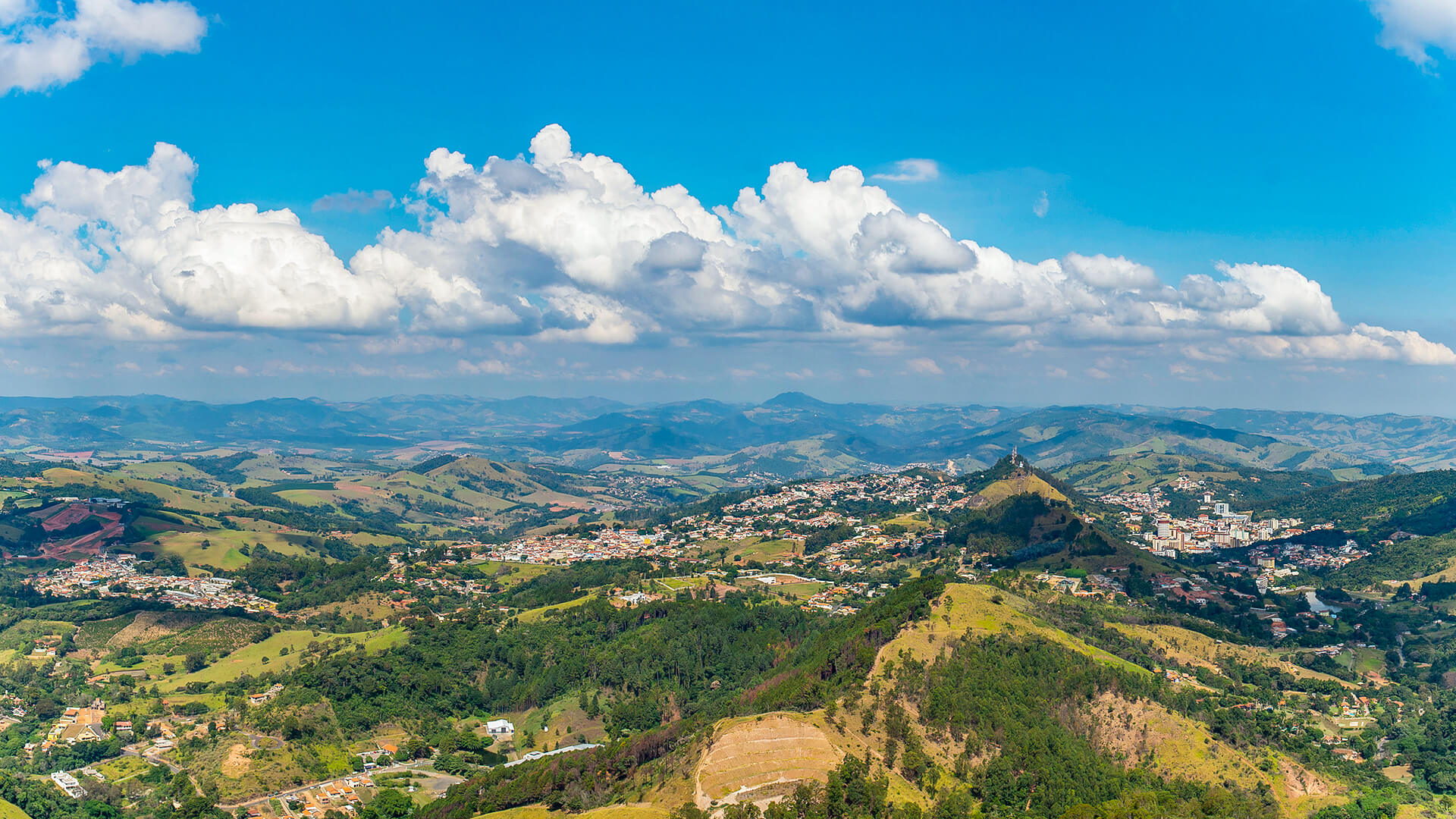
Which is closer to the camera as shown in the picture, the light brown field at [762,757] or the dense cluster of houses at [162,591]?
the light brown field at [762,757]

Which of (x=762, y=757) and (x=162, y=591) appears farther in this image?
(x=162, y=591)

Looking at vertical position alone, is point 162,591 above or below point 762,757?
below

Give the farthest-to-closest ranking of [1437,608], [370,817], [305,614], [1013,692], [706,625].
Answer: [305,614]
[1437,608]
[706,625]
[1013,692]
[370,817]

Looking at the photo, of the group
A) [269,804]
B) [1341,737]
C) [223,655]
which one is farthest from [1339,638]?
[223,655]

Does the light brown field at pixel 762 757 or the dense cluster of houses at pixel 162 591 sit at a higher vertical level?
the light brown field at pixel 762 757

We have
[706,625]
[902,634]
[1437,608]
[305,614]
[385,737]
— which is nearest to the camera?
[902,634]

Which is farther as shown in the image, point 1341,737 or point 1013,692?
point 1341,737

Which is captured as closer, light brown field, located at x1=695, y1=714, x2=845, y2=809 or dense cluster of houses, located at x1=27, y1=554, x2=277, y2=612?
light brown field, located at x1=695, y1=714, x2=845, y2=809

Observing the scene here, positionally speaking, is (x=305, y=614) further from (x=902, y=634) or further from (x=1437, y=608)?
(x=1437, y=608)

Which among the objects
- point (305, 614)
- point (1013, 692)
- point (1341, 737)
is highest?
point (1013, 692)

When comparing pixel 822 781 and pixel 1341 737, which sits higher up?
pixel 822 781

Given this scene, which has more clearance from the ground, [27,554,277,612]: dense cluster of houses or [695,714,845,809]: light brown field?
[695,714,845,809]: light brown field
